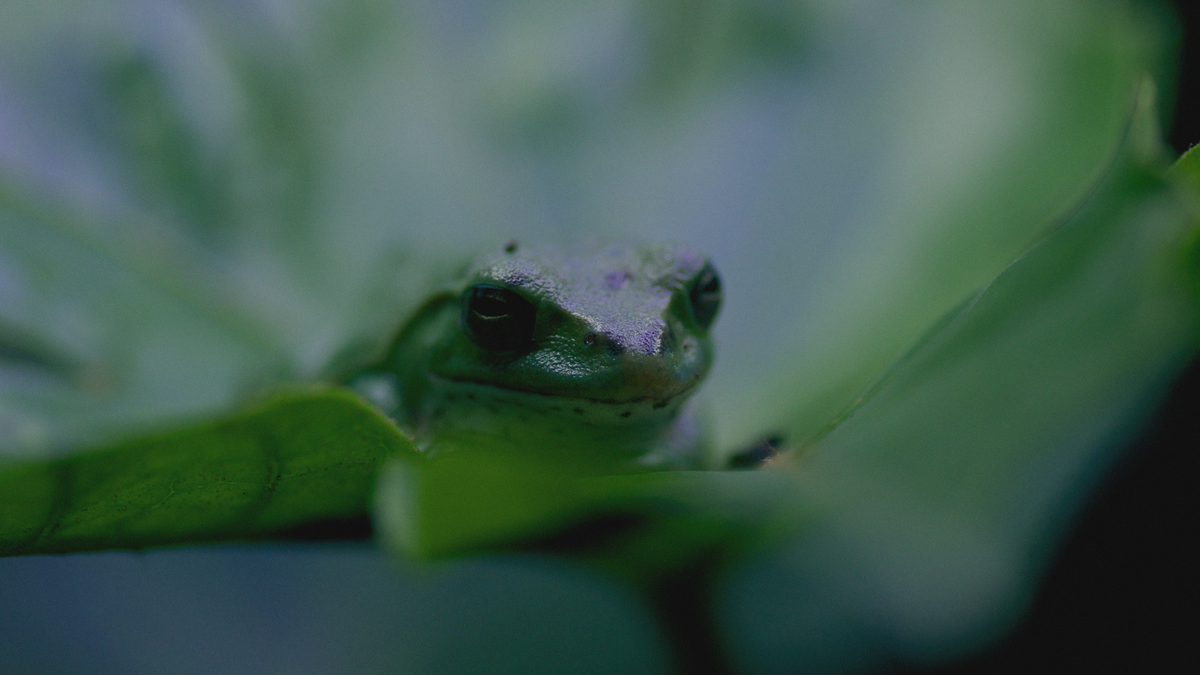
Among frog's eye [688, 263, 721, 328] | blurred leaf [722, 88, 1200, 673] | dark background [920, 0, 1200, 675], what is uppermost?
blurred leaf [722, 88, 1200, 673]

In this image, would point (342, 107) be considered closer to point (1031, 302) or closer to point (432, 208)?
point (432, 208)

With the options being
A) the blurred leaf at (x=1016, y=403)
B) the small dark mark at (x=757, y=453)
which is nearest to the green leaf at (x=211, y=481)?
the blurred leaf at (x=1016, y=403)

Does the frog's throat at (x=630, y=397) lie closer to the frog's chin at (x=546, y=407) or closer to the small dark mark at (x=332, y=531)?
the frog's chin at (x=546, y=407)

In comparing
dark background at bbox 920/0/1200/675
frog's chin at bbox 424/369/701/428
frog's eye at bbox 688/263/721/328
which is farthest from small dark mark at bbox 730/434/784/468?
dark background at bbox 920/0/1200/675

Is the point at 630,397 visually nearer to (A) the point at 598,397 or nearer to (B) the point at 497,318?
(A) the point at 598,397

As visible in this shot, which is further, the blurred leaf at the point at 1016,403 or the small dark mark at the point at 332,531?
the small dark mark at the point at 332,531

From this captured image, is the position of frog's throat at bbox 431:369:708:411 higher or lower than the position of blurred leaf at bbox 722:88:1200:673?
lower

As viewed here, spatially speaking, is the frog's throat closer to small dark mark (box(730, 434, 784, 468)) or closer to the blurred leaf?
small dark mark (box(730, 434, 784, 468))

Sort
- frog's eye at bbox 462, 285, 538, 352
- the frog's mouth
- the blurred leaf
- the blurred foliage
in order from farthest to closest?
frog's eye at bbox 462, 285, 538, 352, the frog's mouth, the blurred foliage, the blurred leaf
